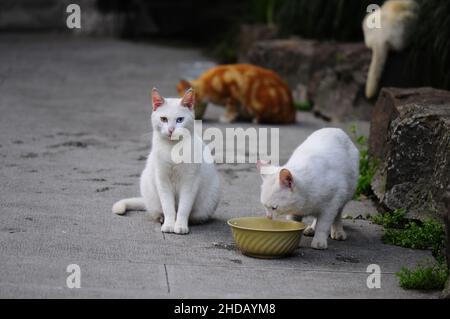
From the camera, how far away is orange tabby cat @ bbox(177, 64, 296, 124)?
895 centimetres

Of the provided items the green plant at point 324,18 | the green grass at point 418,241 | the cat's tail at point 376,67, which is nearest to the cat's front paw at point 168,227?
the green grass at point 418,241

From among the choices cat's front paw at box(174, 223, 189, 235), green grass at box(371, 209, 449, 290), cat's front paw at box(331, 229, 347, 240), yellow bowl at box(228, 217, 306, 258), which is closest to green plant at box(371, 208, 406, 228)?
green grass at box(371, 209, 449, 290)

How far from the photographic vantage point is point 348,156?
5.11 m

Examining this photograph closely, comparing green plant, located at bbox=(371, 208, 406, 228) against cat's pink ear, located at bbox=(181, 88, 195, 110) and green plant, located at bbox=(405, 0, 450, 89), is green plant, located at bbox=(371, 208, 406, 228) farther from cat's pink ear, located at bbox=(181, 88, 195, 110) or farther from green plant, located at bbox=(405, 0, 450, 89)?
green plant, located at bbox=(405, 0, 450, 89)

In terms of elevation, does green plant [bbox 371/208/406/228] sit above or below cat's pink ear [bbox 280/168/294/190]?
below

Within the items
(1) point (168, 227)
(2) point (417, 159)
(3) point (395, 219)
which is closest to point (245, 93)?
Answer: (2) point (417, 159)

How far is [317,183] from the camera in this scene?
15.6 feet

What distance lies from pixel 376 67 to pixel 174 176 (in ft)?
13.5

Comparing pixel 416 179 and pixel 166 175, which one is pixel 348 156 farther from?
pixel 166 175

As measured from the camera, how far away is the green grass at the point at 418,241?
4172 millimetres

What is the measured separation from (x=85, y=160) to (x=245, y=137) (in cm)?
199

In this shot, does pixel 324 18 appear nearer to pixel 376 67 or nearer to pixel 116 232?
pixel 376 67

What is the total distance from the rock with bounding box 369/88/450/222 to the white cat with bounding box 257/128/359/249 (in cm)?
50
